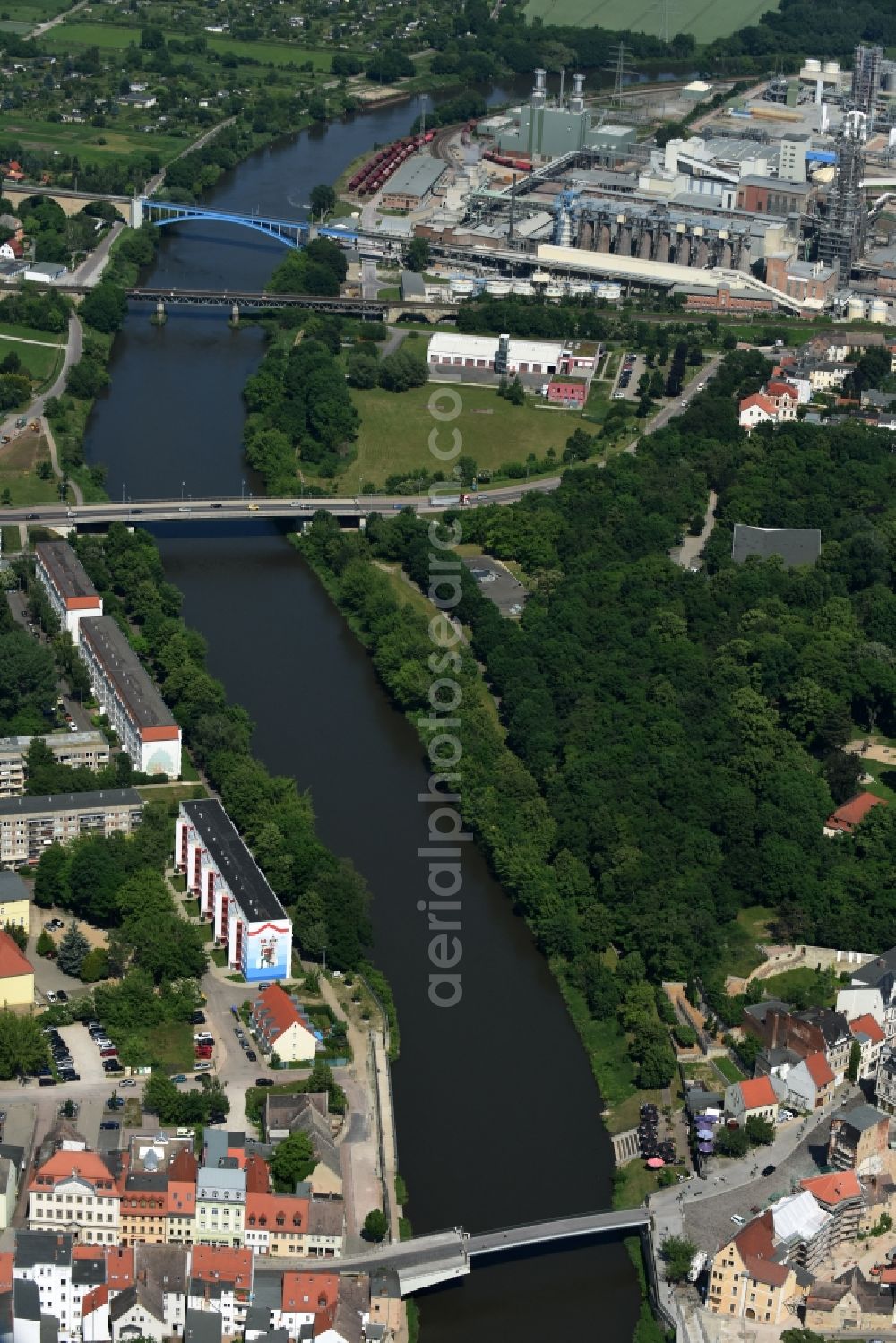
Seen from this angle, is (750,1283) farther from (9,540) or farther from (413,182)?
(413,182)

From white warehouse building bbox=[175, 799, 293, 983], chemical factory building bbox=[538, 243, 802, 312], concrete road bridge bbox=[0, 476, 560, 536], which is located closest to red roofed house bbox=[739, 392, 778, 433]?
concrete road bridge bbox=[0, 476, 560, 536]

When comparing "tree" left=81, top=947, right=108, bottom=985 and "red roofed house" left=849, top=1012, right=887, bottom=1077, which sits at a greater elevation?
"tree" left=81, top=947, right=108, bottom=985

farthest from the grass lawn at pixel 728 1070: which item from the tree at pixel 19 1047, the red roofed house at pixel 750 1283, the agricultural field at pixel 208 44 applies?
the agricultural field at pixel 208 44

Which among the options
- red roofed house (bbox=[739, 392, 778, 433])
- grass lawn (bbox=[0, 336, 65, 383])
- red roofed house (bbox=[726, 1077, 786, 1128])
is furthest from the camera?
grass lawn (bbox=[0, 336, 65, 383])

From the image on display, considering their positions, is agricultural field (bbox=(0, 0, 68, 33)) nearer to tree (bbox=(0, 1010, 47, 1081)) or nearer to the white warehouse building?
the white warehouse building

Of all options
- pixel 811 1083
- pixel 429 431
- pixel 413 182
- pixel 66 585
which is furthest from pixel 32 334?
pixel 811 1083

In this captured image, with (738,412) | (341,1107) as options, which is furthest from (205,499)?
(341,1107)
